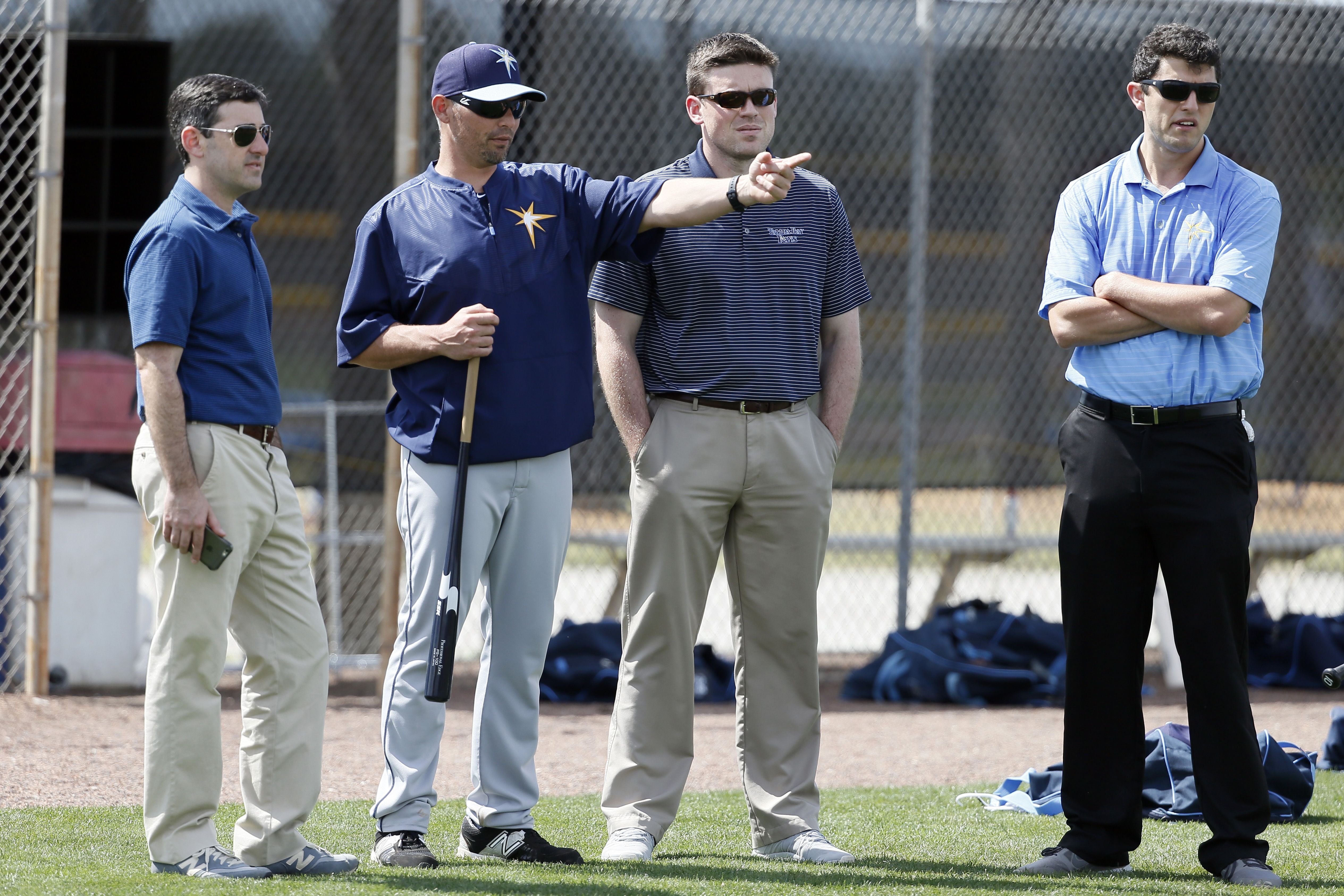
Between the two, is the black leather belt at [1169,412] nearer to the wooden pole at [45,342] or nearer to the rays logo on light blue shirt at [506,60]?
the rays logo on light blue shirt at [506,60]

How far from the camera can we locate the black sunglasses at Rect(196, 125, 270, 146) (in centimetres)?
352

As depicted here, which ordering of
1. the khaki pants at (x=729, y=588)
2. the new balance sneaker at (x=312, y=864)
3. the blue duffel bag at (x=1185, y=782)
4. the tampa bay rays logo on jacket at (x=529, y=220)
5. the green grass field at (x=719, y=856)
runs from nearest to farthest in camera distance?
the green grass field at (x=719, y=856) < the new balance sneaker at (x=312, y=864) < the tampa bay rays logo on jacket at (x=529, y=220) < the khaki pants at (x=729, y=588) < the blue duffel bag at (x=1185, y=782)

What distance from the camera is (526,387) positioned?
3.73 m

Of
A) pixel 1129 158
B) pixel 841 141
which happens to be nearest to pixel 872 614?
pixel 841 141

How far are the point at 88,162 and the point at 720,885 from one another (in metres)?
6.76

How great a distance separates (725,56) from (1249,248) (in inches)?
56.8

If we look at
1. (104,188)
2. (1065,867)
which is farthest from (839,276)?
(104,188)

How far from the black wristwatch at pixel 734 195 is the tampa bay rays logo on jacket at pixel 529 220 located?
20.6 inches

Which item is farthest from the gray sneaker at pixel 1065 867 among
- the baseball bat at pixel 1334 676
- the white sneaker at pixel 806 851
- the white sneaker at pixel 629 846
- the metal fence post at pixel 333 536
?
the metal fence post at pixel 333 536

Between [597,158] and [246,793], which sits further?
[597,158]

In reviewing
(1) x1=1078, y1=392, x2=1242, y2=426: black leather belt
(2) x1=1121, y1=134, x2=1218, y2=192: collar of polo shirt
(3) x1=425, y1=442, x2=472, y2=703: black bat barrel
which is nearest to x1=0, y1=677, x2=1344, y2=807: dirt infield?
(3) x1=425, y1=442, x2=472, y2=703: black bat barrel

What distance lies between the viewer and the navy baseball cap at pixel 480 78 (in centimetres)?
369

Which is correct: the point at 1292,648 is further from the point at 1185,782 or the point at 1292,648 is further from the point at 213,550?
the point at 213,550

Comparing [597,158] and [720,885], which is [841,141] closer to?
[597,158]
